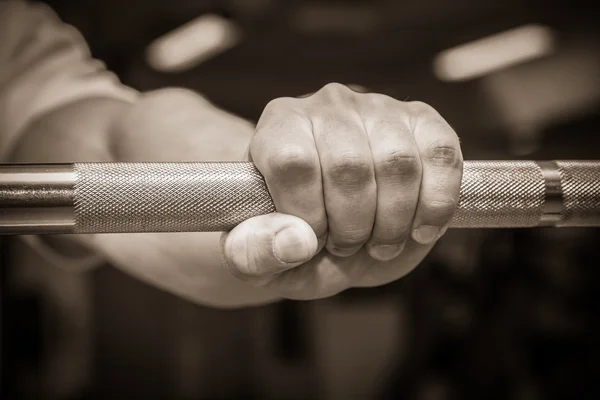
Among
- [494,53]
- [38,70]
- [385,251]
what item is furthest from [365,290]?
[385,251]

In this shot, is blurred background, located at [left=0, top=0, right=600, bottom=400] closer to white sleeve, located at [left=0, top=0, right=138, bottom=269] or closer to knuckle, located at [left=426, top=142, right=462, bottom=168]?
white sleeve, located at [left=0, top=0, right=138, bottom=269]

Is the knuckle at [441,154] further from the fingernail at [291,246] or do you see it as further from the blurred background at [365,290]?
the blurred background at [365,290]

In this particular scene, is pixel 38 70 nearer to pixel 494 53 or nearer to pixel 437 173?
pixel 437 173

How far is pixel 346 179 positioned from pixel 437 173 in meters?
0.05

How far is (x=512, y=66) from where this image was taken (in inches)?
69.6

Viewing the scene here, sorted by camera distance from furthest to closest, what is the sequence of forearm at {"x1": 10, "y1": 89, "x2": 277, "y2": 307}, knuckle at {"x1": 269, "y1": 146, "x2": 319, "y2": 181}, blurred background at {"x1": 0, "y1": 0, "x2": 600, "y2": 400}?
1. blurred background at {"x1": 0, "y1": 0, "x2": 600, "y2": 400}
2. forearm at {"x1": 10, "y1": 89, "x2": 277, "y2": 307}
3. knuckle at {"x1": 269, "y1": 146, "x2": 319, "y2": 181}

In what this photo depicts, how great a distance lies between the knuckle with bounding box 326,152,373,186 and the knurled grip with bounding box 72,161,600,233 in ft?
0.15

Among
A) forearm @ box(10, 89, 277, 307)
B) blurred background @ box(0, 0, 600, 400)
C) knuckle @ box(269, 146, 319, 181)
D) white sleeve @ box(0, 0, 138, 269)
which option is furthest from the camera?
blurred background @ box(0, 0, 600, 400)

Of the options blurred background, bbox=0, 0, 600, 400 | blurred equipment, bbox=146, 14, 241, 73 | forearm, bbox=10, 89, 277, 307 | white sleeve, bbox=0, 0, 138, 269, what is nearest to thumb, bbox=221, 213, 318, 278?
forearm, bbox=10, 89, 277, 307

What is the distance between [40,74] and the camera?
0.71 metres

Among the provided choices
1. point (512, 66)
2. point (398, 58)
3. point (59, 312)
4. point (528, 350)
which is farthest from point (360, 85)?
point (59, 312)

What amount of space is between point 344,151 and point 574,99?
1.73 m

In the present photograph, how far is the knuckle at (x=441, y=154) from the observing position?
0.98ft

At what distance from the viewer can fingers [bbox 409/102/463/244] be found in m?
0.30
